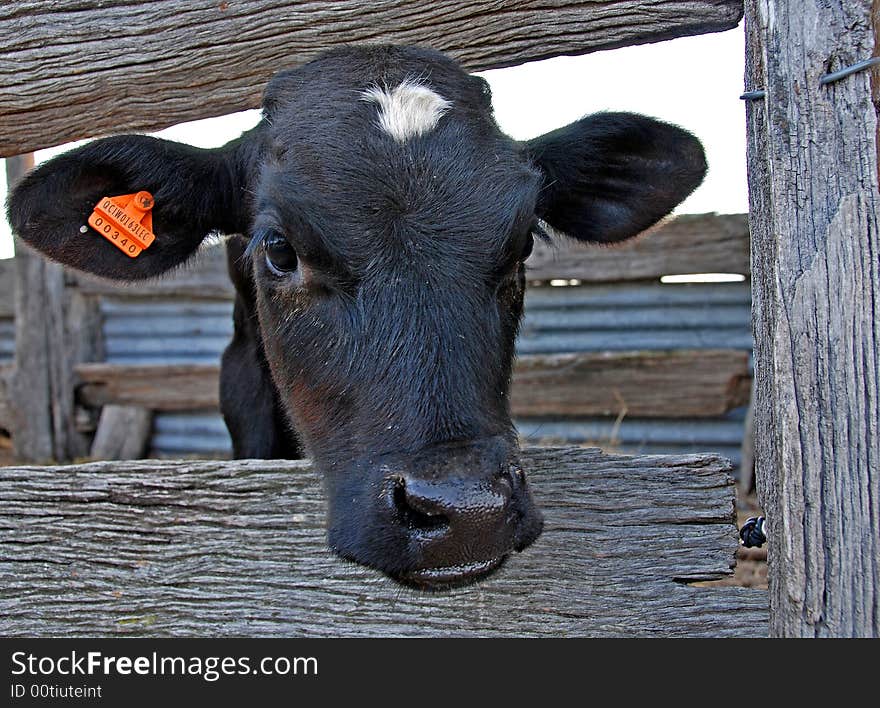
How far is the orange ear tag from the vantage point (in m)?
2.75

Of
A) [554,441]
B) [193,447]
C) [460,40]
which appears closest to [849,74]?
[460,40]

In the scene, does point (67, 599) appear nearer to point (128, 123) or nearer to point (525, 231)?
point (128, 123)

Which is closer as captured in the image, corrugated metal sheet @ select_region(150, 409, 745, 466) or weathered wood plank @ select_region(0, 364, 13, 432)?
corrugated metal sheet @ select_region(150, 409, 745, 466)

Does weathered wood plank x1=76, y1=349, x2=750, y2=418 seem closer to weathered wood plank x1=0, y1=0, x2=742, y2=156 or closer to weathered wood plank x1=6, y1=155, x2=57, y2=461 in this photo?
weathered wood plank x1=0, y1=0, x2=742, y2=156

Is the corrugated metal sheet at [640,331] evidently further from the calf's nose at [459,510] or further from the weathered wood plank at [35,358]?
the calf's nose at [459,510]

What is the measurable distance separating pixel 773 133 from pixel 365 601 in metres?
1.50

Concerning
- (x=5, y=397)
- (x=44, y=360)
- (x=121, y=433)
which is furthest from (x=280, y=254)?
(x=5, y=397)

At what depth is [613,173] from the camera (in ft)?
9.69

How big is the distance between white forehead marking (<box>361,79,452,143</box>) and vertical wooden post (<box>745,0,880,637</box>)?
0.91 meters

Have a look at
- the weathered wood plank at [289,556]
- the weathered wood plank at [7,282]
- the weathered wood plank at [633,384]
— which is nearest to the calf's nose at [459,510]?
the weathered wood plank at [289,556]

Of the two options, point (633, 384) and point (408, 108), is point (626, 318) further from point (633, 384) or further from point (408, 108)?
Result: point (408, 108)

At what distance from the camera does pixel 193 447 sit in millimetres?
7539

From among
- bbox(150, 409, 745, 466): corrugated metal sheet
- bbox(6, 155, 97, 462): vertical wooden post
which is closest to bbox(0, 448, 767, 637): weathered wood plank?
bbox(150, 409, 745, 466): corrugated metal sheet

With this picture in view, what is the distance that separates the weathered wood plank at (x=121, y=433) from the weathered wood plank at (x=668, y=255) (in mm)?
3543
